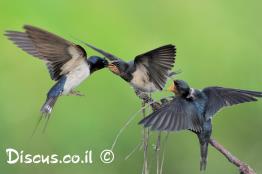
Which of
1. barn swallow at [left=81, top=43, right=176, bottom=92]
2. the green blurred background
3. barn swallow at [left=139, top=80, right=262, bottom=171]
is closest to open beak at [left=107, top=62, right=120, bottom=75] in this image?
barn swallow at [left=81, top=43, right=176, bottom=92]

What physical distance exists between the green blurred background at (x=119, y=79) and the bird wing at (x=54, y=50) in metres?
1.04

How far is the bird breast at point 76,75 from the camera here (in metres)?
1.72

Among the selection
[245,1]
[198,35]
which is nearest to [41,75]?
[198,35]

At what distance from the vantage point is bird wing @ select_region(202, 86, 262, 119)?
5.64 ft

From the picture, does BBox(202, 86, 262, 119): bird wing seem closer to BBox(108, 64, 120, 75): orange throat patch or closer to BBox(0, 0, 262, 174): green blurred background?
BBox(108, 64, 120, 75): orange throat patch

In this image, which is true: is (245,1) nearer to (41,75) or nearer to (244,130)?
(244,130)

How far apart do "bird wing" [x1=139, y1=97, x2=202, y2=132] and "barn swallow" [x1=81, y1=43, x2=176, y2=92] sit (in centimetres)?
6

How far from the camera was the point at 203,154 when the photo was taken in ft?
5.32

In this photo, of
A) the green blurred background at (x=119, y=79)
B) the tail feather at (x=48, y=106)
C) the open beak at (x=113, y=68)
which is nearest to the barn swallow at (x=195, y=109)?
the open beak at (x=113, y=68)

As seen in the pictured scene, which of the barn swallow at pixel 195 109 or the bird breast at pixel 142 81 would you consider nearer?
the barn swallow at pixel 195 109

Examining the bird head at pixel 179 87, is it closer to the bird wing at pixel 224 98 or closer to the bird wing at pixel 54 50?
the bird wing at pixel 224 98

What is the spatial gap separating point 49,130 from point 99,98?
218 mm

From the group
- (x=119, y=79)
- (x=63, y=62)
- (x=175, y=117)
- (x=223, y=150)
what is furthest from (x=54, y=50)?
(x=119, y=79)

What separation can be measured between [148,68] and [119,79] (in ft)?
3.99
